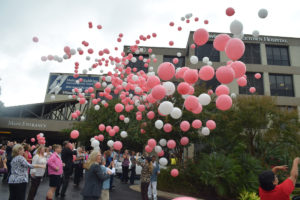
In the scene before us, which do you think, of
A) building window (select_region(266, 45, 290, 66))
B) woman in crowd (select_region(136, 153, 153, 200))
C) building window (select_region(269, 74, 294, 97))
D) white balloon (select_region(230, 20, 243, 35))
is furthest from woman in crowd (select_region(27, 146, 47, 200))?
building window (select_region(266, 45, 290, 66))

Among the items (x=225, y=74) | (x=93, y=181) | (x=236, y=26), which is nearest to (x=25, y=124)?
(x=93, y=181)

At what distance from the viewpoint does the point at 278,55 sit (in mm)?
23375

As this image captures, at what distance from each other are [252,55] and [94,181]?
2323 centimetres

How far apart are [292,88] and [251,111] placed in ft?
44.1

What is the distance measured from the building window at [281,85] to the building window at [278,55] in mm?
1559

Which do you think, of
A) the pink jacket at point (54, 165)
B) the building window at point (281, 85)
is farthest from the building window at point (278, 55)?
the pink jacket at point (54, 165)

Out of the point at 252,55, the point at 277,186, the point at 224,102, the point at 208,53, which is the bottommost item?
the point at 277,186

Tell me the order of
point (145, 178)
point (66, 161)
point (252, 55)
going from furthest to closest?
point (252, 55)
point (66, 161)
point (145, 178)

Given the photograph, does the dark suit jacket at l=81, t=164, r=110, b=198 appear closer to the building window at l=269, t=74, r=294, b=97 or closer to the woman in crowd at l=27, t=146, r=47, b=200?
the woman in crowd at l=27, t=146, r=47, b=200

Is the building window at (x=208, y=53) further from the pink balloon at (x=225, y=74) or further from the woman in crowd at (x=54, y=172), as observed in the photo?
the woman in crowd at (x=54, y=172)

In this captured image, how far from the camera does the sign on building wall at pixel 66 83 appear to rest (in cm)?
2825

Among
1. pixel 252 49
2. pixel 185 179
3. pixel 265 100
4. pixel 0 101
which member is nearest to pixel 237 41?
pixel 185 179

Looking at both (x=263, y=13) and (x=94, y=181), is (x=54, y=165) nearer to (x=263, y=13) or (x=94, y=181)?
(x=94, y=181)

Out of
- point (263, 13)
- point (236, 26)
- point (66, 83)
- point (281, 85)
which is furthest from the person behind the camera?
point (66, 83)
